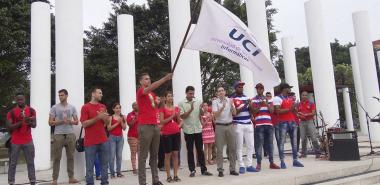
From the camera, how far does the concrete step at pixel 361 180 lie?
6645mm

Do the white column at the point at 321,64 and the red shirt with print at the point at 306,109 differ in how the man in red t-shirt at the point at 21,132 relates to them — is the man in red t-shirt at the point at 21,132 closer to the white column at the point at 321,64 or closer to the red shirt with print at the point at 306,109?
the red shirt with print at the point at 306,109

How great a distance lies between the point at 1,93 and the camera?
18.7 metres

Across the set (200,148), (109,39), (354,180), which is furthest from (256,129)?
(109,39)

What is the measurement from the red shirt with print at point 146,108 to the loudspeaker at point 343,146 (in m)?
4.89

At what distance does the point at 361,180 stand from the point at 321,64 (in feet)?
23.6

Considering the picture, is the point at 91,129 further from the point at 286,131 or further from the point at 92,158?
the point at 286,131

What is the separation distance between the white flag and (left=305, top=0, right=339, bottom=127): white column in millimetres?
7000

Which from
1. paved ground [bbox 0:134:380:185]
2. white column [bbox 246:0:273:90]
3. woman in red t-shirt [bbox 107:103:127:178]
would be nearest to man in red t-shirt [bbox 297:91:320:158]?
paved ground [bbox 0:134:380:185]

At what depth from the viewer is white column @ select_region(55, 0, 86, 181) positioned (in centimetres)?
779

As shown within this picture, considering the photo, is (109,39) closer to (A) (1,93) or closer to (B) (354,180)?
(A) (1,93)

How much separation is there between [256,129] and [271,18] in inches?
714

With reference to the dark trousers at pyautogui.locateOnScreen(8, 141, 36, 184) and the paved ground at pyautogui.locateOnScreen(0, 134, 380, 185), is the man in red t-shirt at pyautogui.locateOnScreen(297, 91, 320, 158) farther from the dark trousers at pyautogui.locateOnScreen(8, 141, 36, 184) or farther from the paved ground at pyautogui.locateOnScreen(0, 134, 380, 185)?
the dark trousers at pyautogui.locateOnScreen(8, 141, 36, 184)

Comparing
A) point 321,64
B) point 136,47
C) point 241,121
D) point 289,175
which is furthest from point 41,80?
point 136,47

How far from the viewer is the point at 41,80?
39.7 ft
